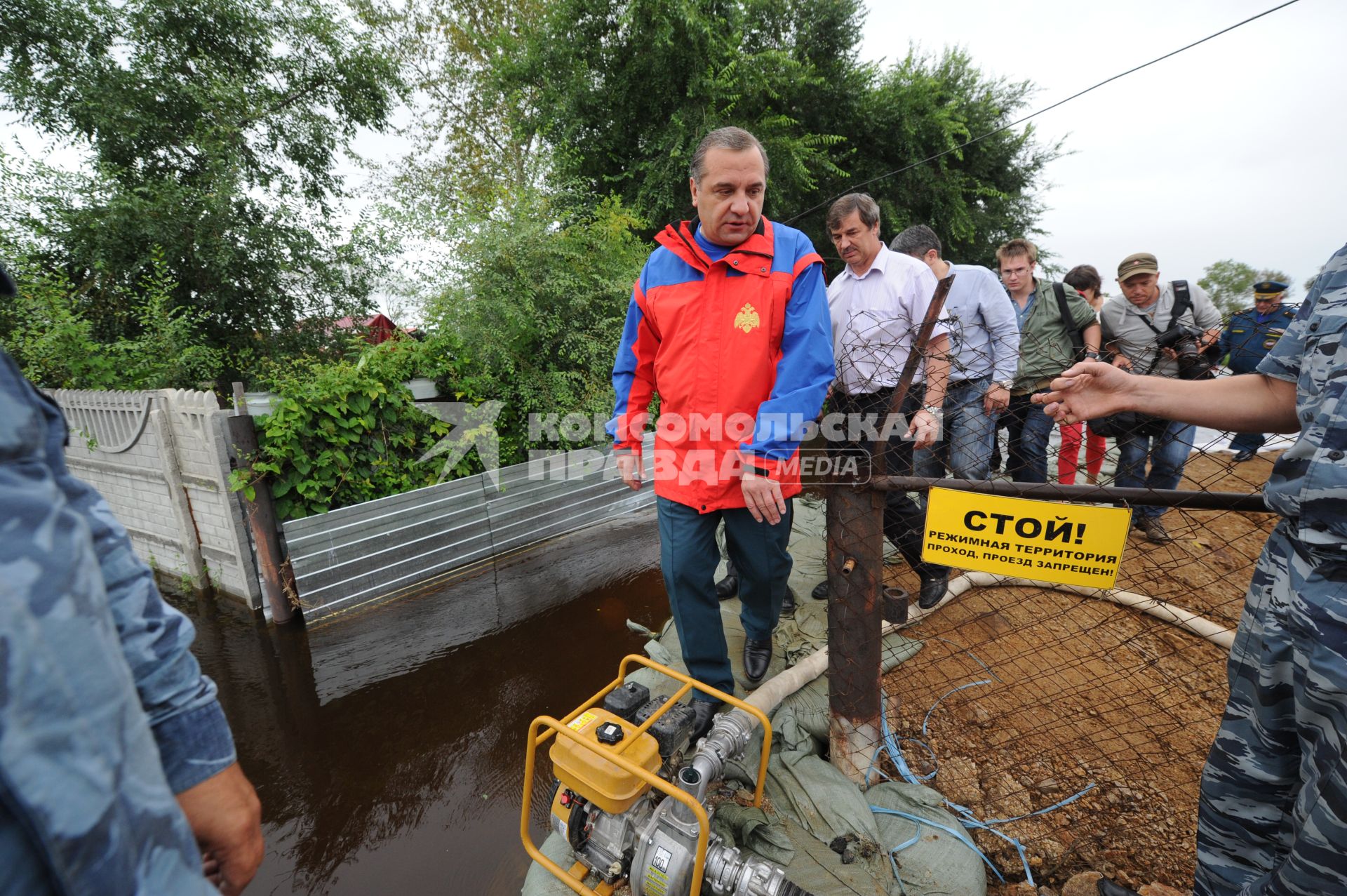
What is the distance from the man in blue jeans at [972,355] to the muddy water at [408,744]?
7.11ft

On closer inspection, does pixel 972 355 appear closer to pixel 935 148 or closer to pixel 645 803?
pixel 645 803

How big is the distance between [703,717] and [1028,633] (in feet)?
6.26

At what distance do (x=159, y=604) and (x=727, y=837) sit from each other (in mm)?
1718

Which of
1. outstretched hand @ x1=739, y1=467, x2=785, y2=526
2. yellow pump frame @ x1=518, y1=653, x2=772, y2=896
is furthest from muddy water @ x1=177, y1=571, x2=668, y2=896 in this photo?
outstretched hand @ x1=739, y1=467, x2=785, y2=526

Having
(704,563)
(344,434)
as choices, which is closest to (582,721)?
(704,563)

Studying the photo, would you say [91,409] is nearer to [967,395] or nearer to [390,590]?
[390,590]

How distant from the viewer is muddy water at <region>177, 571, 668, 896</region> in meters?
2.18

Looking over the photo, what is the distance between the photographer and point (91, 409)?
455 centimetres

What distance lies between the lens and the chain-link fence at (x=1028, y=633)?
189 cm

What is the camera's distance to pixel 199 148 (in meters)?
→ 7.76

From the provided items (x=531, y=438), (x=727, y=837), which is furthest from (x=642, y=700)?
(x=531, y=438)

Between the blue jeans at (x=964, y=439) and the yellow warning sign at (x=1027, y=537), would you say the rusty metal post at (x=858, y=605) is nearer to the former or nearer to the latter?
the yellow warning sign at (x=1027, y=537)

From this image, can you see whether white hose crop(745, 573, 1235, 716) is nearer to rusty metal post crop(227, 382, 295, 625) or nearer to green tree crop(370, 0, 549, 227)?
rusty metal post crop(227, 382, 295, 625)

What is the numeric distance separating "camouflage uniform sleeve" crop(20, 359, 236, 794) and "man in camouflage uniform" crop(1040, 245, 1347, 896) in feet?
5.94
